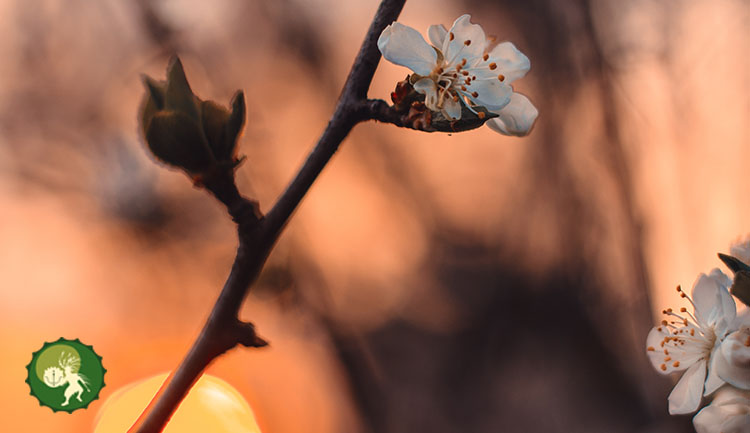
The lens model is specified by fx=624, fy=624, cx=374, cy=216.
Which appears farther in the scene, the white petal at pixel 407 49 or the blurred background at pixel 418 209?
the blurred background at pixel 418 209

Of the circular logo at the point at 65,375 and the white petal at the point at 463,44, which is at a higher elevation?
the white petal at the point at 463,44

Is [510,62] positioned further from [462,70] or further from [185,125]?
[185,125]

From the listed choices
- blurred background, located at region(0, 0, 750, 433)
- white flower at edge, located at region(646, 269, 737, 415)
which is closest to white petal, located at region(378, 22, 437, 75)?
white flower at edge, located at region(646, 269, 737, 415)

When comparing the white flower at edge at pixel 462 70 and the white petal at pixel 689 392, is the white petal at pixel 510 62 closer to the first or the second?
the white flower at edge at pixel 462 70

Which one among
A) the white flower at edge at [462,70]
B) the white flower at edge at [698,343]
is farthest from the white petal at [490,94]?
the white flower at edge at [698,343]

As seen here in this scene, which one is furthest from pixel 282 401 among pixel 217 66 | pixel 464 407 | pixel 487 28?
pixel 487 28

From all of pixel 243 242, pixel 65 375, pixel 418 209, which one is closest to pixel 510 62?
pixel 243 242
